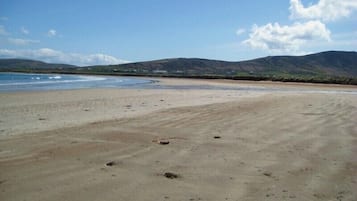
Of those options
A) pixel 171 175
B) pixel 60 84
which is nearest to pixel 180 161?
pixel 171 175

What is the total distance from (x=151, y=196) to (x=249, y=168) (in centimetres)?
184

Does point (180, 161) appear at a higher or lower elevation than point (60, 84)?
higher

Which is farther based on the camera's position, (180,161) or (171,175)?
(180,161)

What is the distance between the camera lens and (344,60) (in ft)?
576

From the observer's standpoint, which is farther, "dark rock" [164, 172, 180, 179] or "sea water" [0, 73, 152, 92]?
"sea water" [0, 73, 152, 92]

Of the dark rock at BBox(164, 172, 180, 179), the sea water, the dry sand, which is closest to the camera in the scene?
the dry sand

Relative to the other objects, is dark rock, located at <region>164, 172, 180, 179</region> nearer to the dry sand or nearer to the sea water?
the dry sand

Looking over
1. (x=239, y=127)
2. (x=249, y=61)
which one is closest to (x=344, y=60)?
(x=249, y=61)

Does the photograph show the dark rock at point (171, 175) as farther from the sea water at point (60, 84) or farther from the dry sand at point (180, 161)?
the sea water at point (60, 84)

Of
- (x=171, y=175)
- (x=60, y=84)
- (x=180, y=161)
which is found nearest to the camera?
(x=171, y=175)

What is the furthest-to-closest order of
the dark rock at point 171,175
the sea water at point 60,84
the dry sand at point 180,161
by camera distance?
the sea water at point 60,84 → the dark rock at point 171,175 → the dry sand at point 180,161

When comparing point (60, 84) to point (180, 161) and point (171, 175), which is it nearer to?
point (180, 161)

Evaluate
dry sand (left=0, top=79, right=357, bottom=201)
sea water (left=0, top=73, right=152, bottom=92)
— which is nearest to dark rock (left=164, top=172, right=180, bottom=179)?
dry sand (left=0, top=79, right=357, bottom=201)

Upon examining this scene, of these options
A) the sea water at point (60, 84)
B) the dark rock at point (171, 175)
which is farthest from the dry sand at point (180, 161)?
the sea water at point (60, 84)
